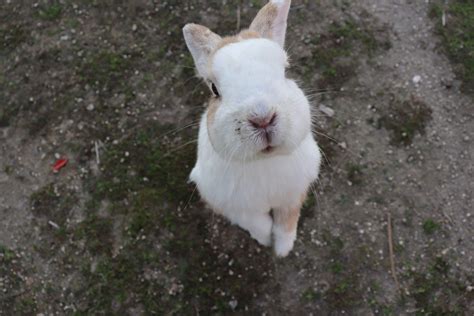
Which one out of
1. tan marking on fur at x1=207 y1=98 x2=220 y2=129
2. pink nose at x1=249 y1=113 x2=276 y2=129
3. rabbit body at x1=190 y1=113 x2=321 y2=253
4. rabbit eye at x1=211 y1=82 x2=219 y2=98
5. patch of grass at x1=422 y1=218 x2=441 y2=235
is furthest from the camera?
patch of grass at x1=422 y1=218 x2=441 y2=235

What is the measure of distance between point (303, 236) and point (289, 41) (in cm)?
204

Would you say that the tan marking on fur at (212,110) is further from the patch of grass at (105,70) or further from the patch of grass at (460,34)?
the patch of grass at (460,34)

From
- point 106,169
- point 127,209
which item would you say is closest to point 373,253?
point 127,209

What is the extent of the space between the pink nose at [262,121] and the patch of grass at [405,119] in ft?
8.30

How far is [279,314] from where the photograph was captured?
4.41 m

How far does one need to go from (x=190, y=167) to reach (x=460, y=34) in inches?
117

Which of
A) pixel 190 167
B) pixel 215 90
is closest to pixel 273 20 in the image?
pixel 215 90

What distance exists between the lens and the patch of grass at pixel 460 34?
5105 mm

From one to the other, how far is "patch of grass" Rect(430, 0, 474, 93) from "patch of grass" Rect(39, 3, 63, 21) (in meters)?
3.99

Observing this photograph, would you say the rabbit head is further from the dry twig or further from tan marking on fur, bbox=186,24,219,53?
the dry twig

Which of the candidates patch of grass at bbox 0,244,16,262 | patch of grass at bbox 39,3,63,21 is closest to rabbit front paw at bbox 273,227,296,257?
patch of grass at bbox 0,244,16,262

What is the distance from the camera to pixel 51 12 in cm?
588

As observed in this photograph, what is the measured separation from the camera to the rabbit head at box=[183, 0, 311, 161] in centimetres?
272

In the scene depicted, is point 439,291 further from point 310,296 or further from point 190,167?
point 190,167
